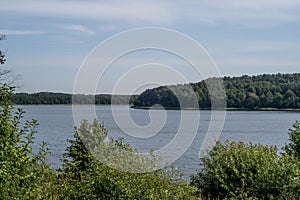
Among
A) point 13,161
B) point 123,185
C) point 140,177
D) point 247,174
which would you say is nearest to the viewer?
point 13,161

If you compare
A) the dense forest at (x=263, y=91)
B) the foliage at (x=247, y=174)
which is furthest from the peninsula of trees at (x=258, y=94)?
the foliage at (x=247, y=174)

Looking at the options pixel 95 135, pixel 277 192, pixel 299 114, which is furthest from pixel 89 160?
pixel 299 114

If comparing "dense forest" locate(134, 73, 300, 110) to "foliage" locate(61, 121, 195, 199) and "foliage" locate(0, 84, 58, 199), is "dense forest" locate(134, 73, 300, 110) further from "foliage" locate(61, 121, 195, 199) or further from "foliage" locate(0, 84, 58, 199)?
"foliage" locate(0, 84, 58, 199)

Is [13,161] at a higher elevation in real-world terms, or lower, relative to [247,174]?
higher

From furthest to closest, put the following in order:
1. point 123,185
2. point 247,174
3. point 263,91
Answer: point 263,91
point 247,174
point 123,185

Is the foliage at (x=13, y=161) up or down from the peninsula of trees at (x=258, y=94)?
down

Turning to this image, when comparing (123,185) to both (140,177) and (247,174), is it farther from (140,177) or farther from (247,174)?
(247,174)

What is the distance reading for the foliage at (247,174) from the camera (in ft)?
29.1

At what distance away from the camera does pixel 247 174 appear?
954 centimetres

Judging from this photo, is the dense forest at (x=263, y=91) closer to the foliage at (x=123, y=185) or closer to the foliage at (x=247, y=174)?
the foliage at (x=247, y=174)

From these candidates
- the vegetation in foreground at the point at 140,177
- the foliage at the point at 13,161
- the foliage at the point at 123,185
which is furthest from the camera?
the foliage at the point at 123,185

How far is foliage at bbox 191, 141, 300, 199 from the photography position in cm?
887

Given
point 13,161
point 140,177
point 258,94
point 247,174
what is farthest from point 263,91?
point 13,161

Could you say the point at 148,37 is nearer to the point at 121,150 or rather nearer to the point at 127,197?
the point at 121,150
